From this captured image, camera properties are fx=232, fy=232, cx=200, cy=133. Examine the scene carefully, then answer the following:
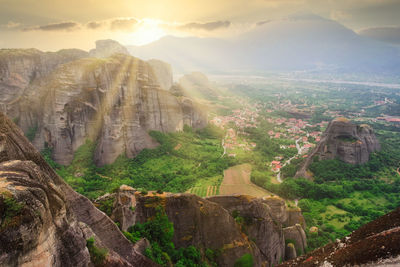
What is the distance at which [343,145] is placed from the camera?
31500mm

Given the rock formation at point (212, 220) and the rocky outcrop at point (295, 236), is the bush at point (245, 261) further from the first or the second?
the rocky outcrop at point (295, 236)

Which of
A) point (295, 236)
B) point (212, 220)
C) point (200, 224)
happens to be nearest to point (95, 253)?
point (200, 224)

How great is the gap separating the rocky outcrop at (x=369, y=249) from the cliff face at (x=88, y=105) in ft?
86.5

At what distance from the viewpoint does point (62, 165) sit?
28094 mm

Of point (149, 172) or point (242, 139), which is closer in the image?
point (149, 172)

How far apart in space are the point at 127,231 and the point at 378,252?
980 centimetres

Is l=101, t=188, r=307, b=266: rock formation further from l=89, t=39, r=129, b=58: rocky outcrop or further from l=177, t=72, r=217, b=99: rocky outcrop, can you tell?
l=177, t=72, r=217, b=99: rocky outcrop

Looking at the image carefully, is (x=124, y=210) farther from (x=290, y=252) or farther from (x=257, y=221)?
(x=290, y=252)

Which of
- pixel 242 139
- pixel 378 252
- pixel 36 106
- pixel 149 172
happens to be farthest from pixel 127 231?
pixel 242 139

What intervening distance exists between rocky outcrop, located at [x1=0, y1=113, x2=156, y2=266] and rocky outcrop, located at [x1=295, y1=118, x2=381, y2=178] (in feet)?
98.0

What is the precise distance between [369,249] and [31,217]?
7701 millimetres

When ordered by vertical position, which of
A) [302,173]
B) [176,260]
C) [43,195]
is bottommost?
[302,173]

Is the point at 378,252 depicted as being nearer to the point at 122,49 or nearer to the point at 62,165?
the point at 62,165

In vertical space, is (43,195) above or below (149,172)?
above
